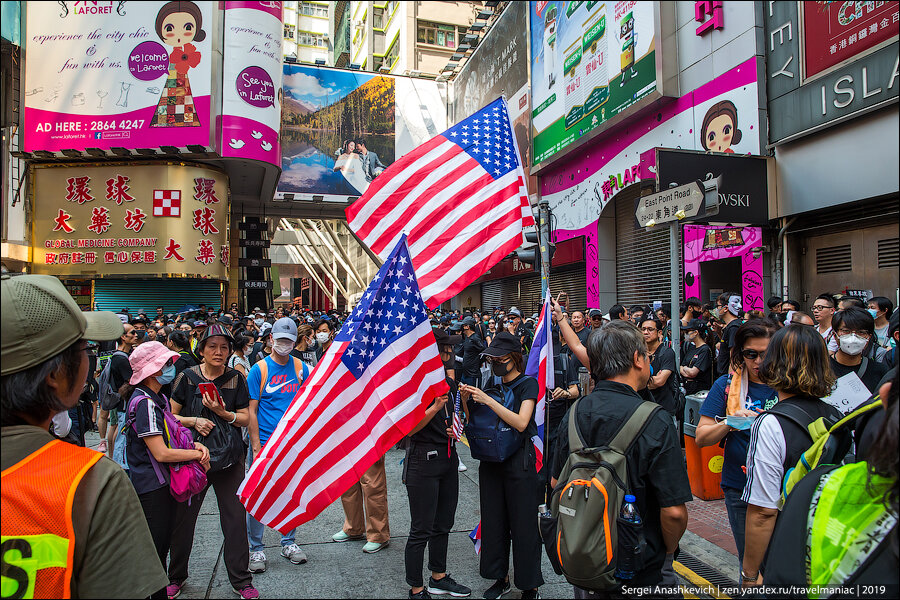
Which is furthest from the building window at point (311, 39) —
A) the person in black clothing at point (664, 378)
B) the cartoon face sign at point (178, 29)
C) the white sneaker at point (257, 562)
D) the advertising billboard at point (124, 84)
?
the white sneaker at point (257, 562)

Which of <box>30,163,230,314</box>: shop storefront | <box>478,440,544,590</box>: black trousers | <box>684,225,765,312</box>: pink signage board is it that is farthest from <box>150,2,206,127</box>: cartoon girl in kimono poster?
<box>478,440,544,590</box>: black trousers

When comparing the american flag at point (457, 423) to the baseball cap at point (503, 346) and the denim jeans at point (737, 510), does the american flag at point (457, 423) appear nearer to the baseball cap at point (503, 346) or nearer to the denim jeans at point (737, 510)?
the baseball cap at point (503, 346)

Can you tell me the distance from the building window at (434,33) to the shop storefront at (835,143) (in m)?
39.5

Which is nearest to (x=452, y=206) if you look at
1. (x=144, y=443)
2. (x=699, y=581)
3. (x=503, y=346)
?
(x=503, y=346)

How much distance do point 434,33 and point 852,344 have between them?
156 feet

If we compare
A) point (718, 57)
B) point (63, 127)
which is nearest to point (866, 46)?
point (718, 57)

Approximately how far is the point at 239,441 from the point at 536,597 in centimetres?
231

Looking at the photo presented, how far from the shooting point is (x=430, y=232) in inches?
185

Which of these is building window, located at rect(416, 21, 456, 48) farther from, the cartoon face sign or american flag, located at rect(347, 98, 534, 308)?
american flag, located at rect(347, 98, 534, 308)

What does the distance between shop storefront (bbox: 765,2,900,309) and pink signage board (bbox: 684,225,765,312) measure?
0.46 metres

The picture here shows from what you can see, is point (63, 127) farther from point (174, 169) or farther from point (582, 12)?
point (582, 12)

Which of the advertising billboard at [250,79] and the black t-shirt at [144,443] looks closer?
the black t-shirt at [144,443]

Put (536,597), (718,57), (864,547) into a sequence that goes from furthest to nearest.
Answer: (718,57)
(536,597)
(864,547)

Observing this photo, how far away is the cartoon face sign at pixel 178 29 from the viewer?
2206cm
